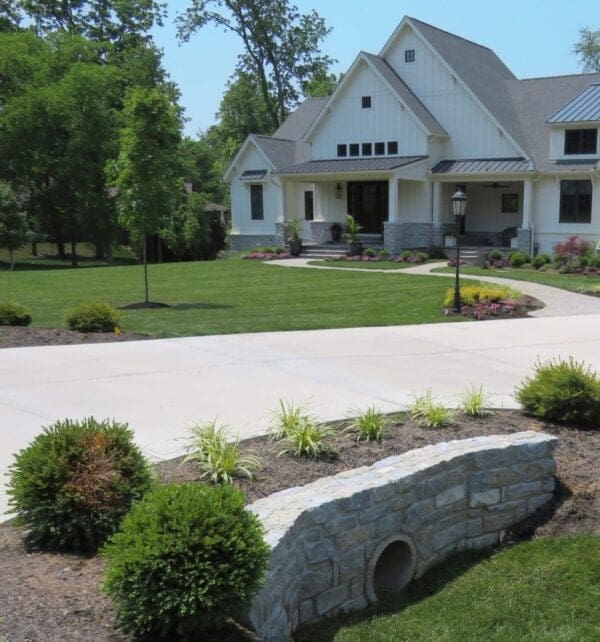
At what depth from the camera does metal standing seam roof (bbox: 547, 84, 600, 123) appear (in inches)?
1100

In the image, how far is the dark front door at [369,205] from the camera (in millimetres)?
33688

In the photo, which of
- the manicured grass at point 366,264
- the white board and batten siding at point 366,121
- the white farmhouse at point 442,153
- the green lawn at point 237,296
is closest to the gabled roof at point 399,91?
the white farmhouse at point 442,153

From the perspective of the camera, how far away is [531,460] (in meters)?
5.89

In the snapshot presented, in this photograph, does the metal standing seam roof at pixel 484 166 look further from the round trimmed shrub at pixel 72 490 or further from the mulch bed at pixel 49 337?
the round trimmed shrub at pixel 72 490

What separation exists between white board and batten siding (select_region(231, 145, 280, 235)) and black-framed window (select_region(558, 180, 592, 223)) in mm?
13197

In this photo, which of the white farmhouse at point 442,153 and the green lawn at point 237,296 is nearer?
the green lawn at point 237,296

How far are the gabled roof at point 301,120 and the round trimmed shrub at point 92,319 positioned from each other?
28.0 m

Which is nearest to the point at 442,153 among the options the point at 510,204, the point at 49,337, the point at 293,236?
→ the point at 510,204

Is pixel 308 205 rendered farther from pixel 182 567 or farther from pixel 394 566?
pixel 182 567

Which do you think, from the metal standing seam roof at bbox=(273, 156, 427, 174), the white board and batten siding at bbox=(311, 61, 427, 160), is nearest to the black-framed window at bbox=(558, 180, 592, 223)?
the metal standing seam roof at bbox=(273, 156, 427, 174)

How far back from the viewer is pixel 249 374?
28.5 feet

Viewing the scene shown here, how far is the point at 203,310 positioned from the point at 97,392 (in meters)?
Result: 7.65

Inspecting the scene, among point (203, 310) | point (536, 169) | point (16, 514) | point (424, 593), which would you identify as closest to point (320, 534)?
point (424, 593)

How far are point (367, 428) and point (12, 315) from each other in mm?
8090
